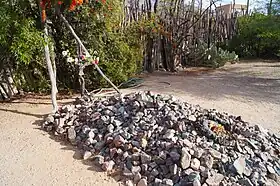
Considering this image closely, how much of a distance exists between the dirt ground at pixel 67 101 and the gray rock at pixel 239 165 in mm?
1031

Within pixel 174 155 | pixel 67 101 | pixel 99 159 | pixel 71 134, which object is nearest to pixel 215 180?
pixel 174 155

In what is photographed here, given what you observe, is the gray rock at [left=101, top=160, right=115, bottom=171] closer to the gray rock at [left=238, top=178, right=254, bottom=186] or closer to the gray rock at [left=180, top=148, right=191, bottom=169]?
the gray rock at [left=180, top=148, right=191, bottom=169]

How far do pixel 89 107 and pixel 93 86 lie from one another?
154cm

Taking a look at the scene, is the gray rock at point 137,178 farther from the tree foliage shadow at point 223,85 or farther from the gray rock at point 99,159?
the tree foliage shadow at point 223,85

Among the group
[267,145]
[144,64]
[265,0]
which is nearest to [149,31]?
[144,64]

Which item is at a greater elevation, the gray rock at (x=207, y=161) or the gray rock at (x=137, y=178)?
the gray rock at (x=207, y=161)

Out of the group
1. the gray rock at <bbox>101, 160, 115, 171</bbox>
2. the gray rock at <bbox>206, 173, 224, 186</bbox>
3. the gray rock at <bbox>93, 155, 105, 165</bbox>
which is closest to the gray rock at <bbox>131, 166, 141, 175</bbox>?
the gray rock at <bbox>101, 160, 115, 171</bbox>

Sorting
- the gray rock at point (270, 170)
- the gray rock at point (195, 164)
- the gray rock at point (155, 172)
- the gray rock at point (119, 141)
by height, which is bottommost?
the gray rock at point (270, 170)

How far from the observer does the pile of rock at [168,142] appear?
260cm

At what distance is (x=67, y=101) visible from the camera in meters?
4.70

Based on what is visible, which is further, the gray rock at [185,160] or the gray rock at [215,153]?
the gray rock at [215,153]

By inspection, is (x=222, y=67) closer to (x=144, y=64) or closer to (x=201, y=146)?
(x=144, y=64)

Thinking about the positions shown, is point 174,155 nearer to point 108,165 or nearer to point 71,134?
point 108,165

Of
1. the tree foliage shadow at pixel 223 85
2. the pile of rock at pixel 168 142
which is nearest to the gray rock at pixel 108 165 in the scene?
the pile of rock at pixel 168 142
